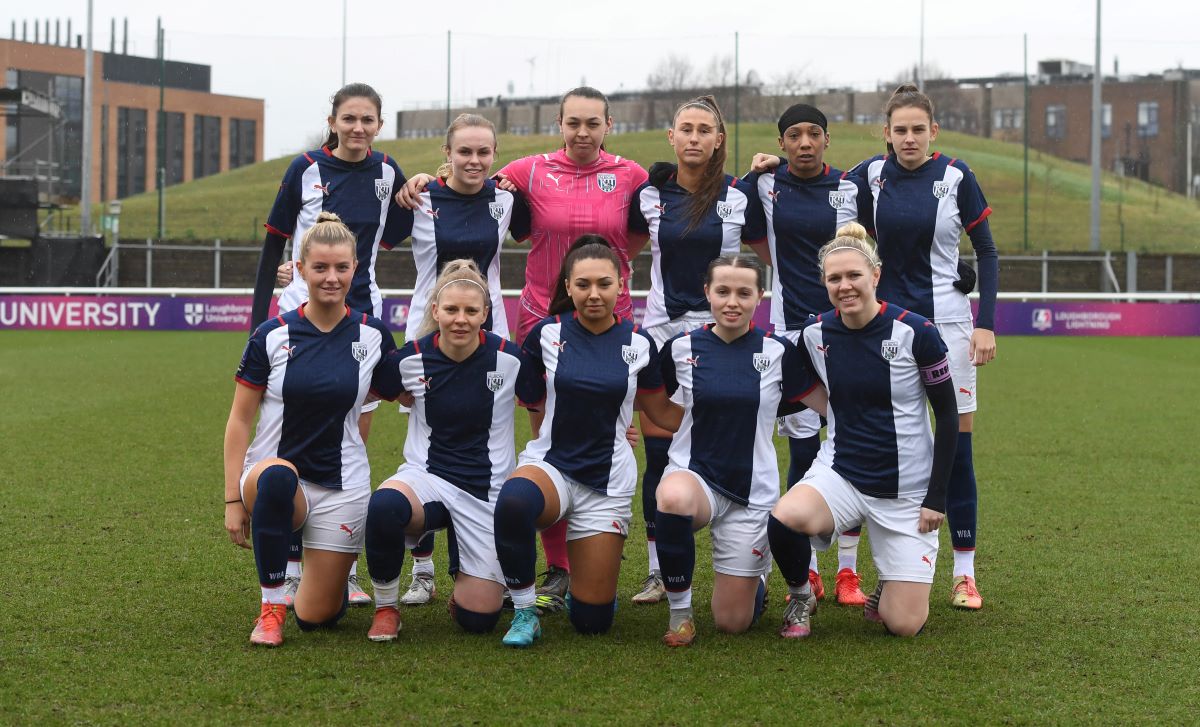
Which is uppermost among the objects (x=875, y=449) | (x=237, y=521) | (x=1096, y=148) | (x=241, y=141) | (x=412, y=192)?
(x=241, y=141)

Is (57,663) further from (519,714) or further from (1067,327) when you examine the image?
(1067,327)

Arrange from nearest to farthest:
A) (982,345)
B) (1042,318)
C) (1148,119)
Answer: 1. (982,345)
2. (1042,318)
3. (1148,119)

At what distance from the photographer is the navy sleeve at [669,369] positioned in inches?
168

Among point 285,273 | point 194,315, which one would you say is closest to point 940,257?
A: point 285,273

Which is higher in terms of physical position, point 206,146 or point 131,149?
point 206,146

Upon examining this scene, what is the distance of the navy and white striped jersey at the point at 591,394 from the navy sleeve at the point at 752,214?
79 centimetres

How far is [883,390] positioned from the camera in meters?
4.18

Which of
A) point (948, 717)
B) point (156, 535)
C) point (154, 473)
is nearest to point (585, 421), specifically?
point (948, 717)

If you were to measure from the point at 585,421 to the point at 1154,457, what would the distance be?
16.9ft

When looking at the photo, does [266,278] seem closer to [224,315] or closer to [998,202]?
[224,315]

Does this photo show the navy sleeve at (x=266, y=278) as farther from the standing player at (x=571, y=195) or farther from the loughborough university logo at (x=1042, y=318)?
the loughborough university logo at (x=1042, y=318)

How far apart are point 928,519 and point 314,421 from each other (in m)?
2.05

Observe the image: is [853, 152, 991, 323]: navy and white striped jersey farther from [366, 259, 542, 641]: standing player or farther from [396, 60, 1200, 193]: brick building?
[396, 60, 1200, 193]: brick building

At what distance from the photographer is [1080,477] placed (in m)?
7.16
